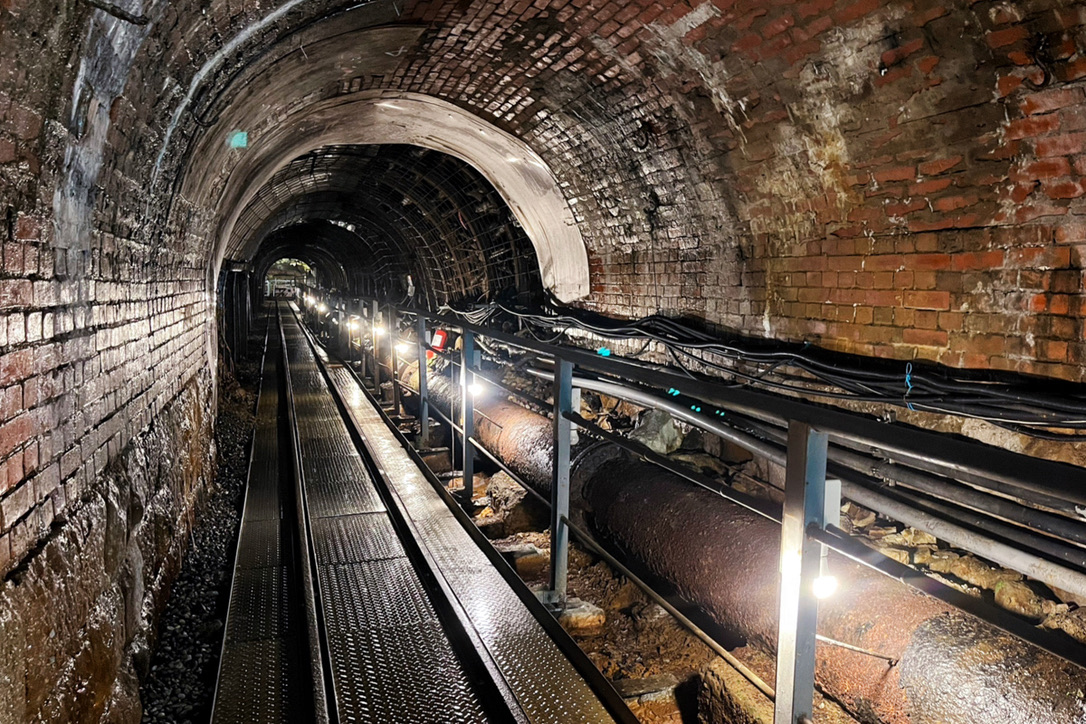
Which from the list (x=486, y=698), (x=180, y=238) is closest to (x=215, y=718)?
(x=486, y=698)

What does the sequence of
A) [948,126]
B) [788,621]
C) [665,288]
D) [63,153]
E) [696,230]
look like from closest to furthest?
1. [788,621]
2. [63,153]
3. [948,126]
4. [696,230]
5. [665,288]

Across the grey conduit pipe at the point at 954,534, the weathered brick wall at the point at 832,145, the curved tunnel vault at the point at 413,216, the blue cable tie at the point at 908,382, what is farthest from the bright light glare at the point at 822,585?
the curved tunnel vault at the point at 413,216

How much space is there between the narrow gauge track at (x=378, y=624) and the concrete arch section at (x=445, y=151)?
2.94 m

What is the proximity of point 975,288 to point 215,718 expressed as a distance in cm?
434

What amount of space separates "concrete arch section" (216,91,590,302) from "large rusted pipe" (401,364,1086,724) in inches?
158

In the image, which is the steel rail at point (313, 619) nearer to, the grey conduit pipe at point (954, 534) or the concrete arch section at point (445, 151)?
the grey conduit pipe at point (954, 534)

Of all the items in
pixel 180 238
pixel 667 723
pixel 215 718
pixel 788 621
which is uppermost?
pixel 180 238

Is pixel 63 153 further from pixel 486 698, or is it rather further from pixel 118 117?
pixel 486 698

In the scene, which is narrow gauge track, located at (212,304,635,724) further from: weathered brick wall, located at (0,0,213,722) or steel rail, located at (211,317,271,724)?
weathered brick wall, located at (0,0,213,722)

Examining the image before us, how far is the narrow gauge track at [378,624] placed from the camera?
260 cm

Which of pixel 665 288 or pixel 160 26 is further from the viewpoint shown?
pixel 665 288

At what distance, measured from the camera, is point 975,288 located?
4.00 metres

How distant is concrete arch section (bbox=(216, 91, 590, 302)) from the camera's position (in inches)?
247

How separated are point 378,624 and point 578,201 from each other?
5468 mm
